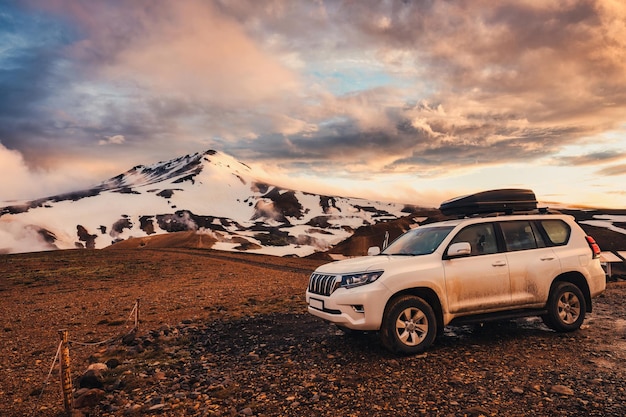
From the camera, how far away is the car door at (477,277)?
23.3 feet

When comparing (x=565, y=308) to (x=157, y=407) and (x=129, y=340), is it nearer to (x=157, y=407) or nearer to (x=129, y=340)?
(x=157, y=407)

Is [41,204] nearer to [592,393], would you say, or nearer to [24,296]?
[24,296]

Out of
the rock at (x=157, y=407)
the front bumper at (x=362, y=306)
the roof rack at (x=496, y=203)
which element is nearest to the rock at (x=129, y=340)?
the rock at (x=157, y=407)

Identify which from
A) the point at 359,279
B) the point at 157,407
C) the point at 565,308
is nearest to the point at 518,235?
the point at 565,308

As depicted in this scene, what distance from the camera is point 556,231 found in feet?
27.2

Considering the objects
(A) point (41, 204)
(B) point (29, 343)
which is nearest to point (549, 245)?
(B) point (29, 343)

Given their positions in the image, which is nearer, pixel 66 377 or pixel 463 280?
pixel 66 377

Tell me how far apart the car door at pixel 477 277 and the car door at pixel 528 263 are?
0.71 ft

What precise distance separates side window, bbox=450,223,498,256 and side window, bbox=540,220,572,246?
1.35 m

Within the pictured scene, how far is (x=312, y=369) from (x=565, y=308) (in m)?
5.09

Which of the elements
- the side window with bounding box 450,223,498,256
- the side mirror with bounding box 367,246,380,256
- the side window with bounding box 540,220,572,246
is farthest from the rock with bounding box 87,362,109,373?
the side window with bounding box 540,220,572,246

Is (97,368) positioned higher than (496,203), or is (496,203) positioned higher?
(496,203)

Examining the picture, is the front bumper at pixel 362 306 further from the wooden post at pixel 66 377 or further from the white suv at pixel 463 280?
the wooden post at pixel 66 377

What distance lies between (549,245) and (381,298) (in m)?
3.93
